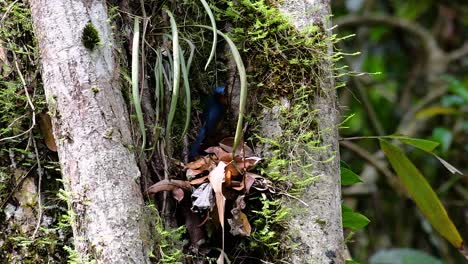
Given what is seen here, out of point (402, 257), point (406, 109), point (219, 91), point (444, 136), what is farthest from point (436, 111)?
point (219, 91)

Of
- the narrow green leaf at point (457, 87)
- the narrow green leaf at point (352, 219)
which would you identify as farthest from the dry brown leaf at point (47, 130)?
the narrow green leaf at point (457, 87)

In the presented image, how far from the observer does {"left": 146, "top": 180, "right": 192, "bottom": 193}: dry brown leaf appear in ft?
3.89

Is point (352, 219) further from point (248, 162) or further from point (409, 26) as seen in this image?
point (409, 26)

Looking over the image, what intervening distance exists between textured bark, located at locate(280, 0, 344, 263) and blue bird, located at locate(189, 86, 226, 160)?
18cm

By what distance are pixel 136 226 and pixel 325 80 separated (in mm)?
464

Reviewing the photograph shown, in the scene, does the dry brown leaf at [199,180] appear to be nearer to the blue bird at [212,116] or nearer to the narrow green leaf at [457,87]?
the blue bird at [212,116]

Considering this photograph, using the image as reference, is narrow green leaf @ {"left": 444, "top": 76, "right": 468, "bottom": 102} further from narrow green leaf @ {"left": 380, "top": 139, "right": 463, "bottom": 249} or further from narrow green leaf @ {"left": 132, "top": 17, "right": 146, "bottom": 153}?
narrow green leaf @ {"left": 132, "top": 17, "right": 146, "bottom": 153}

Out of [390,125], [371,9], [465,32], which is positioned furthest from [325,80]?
[465,32]

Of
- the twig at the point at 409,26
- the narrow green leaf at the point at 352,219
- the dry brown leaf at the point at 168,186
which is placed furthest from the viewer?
the twig at the point at 409,26

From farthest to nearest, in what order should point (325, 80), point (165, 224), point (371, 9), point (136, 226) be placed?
point (371, 9) → point (325, 80) → point (165, 224) → point (136, 226)

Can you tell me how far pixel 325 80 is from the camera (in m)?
1.32

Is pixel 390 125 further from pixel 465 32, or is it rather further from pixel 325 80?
pixel 325 80

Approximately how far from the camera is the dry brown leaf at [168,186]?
1186mm

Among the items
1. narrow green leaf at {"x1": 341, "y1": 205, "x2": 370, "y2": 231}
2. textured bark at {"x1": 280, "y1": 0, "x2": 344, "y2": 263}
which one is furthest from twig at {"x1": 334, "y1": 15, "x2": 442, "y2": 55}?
textured bark at {"x1": 280, "y1": 0, "x2": 344, "y2": 263}
